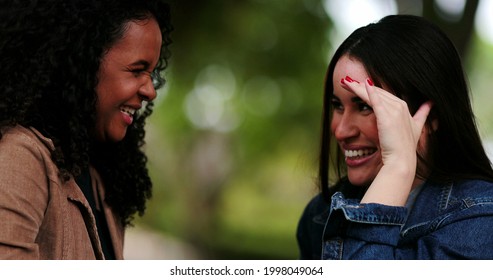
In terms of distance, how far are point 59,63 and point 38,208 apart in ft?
2.10

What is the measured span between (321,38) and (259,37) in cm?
150

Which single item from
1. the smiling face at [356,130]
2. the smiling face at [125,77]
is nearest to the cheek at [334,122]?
the smiling face at [356,130]

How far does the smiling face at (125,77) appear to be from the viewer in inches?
110

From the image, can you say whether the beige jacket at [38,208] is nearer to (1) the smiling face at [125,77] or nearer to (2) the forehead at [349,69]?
(1) the smiling face at [125,77]

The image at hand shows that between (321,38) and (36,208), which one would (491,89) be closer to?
(321,38)

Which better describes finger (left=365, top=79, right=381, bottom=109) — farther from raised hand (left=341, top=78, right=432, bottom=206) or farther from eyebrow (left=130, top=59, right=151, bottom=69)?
eyebrow (left=130, top=59, right=151, bottom=69)

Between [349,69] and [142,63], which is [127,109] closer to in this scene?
[142,63]

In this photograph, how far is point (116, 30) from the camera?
9.12 ft

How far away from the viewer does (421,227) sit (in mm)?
2598

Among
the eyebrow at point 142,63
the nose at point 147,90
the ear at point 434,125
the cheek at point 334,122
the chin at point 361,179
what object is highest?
the eyebrow at point 142,63

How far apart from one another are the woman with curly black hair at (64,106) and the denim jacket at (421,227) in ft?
3.42

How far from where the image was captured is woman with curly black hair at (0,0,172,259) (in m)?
2.35

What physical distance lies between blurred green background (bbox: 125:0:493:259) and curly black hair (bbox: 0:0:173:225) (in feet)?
13.0

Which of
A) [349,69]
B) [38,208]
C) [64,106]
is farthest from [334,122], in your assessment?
[38,208]
